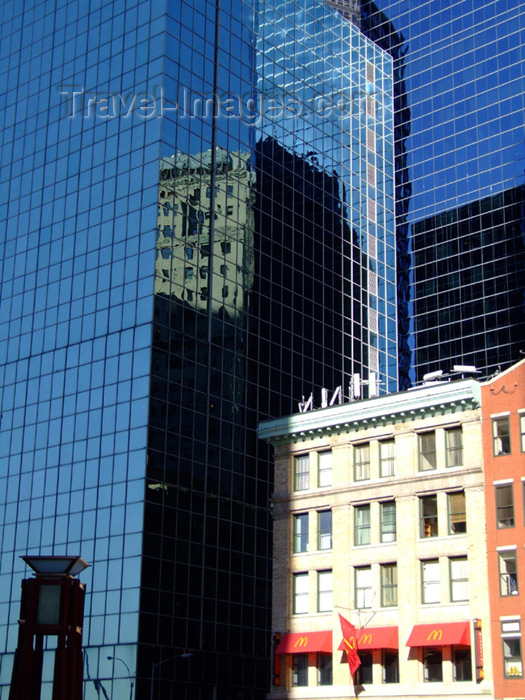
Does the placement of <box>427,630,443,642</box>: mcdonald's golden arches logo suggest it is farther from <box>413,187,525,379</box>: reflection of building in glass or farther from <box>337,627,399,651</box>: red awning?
<box>413,187,525,379</box>: reflection of building in glass

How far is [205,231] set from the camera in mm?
95875

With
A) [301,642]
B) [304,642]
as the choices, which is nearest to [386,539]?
[304,642]

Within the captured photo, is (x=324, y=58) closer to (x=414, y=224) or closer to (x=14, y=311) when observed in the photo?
(x=414, y=224)

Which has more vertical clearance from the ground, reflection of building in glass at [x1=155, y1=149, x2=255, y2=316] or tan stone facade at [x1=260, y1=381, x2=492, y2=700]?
reflection of building in glass at [x1=155, y1=149, x2=255, y2=316]

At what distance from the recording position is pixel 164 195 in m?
92.6

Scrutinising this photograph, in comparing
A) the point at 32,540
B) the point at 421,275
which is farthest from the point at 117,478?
the point at 421,275

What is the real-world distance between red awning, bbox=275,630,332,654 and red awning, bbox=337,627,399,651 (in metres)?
1.48

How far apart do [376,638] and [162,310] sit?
36368 mm

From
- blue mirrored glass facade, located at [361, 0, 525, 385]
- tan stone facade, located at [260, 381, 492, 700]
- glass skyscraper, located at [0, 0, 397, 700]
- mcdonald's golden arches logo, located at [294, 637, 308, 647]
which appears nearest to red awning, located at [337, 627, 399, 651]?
tan stone facade, located at [260, 381, 492, 700]

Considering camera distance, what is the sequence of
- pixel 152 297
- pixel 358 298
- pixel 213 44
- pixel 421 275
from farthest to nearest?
pixel 421 275, pixel 358 298, pixel 213 44, pixel 152 297

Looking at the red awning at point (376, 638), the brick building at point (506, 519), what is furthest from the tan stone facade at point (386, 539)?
the brick building at point (506, 519)

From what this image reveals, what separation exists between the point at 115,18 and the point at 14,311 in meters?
29.3

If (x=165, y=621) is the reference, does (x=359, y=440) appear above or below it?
above

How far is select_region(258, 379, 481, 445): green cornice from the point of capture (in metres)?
64.2
